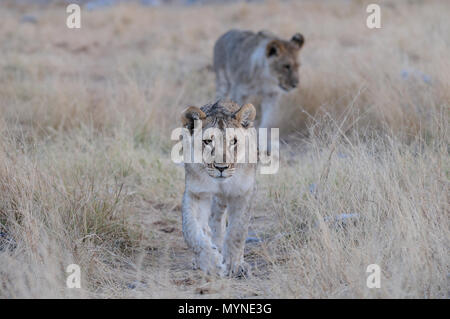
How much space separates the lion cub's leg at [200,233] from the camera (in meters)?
5.01

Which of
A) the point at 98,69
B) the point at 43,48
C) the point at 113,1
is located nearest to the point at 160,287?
the point at 98,69

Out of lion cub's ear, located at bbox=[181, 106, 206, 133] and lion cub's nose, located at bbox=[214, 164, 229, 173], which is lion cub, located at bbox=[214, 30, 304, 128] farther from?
lion cub's nose, located at bbox=[214, 164, 229, 173]

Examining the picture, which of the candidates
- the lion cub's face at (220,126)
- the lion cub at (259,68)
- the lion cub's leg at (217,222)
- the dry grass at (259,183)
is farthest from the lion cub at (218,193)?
the lion cub at (259,68)

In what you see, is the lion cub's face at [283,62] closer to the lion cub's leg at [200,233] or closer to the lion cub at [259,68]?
the lion cub at [259,68]

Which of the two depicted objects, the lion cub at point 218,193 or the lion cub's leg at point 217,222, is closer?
the lion cub at point 218,193

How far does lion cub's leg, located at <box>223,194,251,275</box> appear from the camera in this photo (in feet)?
17.0

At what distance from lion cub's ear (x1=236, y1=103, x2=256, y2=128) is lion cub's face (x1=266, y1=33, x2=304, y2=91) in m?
4.71

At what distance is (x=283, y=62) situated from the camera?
10.1m

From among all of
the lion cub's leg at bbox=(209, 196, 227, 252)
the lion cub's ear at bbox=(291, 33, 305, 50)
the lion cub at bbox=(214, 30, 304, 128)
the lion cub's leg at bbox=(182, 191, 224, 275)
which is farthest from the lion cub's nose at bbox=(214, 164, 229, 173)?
the lion cub's ear at bbox=(291, 33, 305, 50)

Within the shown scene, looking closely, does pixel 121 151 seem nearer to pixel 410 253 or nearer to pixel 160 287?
pixel 160 287

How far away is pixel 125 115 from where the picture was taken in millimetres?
9078

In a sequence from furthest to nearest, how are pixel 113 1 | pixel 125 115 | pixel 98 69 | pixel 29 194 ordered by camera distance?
pixel 113 1 → pixel 98 69 → pixel 125 115 → pixel 29 194

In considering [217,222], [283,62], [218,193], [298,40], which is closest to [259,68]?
[283,62]

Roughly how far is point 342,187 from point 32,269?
2623 mm
